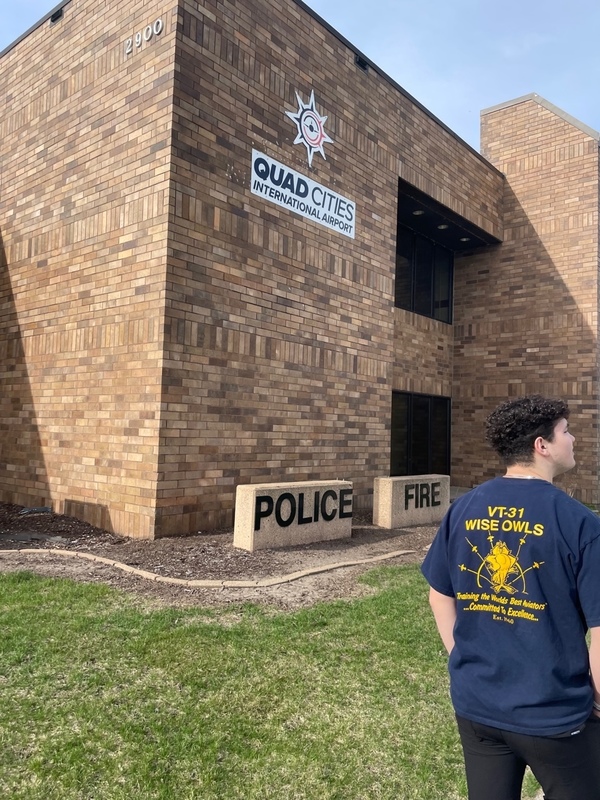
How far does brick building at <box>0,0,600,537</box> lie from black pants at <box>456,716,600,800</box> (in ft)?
19.9

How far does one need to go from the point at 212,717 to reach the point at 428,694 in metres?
1.38

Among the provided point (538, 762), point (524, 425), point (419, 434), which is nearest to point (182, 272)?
point (524, 425)

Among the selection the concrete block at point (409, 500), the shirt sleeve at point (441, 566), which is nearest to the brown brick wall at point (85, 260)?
the concrete block at point (409, 500)

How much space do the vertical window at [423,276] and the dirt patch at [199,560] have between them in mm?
7500

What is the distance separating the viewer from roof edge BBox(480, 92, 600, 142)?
14.4 meters

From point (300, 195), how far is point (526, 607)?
880cm

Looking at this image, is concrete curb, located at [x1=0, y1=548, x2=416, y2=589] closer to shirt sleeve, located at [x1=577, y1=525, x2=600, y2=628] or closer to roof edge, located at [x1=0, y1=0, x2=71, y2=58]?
shirt sleeve, located at [x1=577, y1=525, x2=600, y2=628]

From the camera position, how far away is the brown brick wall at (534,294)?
14297 millimetres

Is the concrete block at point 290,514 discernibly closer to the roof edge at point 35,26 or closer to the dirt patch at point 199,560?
the dirt patch at point 199,560

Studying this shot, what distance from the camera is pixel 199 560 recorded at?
669 cm

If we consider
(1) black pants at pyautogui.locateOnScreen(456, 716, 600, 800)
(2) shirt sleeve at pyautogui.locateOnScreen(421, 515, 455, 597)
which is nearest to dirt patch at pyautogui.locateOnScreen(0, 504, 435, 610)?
(2) shirt sleeve at pyautogui.locateOnScreen(421, 515, 455, 597)

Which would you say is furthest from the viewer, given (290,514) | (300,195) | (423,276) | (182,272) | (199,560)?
(423,276)

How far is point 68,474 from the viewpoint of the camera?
902 centimetres

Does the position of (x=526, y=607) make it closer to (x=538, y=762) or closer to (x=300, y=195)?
(x=538, y=762)
